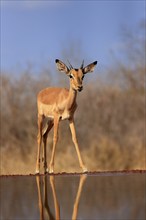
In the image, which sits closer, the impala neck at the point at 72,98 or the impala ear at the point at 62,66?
the impala neck at the point at 72,98

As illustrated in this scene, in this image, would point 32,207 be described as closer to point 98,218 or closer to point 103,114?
point 98,218

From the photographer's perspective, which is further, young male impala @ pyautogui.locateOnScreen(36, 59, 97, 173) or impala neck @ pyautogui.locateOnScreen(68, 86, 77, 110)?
impala neck @ pyautogui.locateOnScreen(68, 86, 77, 110)

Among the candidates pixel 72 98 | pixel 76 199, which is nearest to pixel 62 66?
pixel 72 98

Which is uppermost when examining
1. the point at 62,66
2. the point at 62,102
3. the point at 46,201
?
the point at 62,66

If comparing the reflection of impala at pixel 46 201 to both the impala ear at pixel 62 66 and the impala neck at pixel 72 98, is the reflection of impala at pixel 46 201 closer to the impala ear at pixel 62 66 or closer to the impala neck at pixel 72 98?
Result: the impala neck at pixel 72 98

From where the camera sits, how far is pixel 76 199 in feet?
29.5

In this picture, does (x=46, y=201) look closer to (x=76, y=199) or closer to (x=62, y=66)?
(x=76, y=199)

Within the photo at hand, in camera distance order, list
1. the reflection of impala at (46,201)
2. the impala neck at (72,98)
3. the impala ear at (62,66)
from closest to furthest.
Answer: the reflection of impala at (46,201) → the impala neck at (72,98) → the impala ear at (62,66)

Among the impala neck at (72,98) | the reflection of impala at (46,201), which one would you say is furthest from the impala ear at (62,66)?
the reflection of impala at (46,201)

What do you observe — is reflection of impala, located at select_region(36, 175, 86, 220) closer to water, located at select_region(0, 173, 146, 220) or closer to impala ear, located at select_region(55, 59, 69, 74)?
water, located at select_region(0, 173, 146, 220)

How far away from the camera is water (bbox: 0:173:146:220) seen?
765 centimetres

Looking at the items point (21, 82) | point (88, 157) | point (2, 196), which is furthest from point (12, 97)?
point (2, 196)

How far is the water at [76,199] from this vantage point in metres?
7.65

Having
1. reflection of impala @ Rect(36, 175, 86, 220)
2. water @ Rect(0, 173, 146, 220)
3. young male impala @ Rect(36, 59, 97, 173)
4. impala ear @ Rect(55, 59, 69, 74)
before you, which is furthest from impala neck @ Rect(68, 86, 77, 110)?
reflection of impala @ Rect(36, 175, 86, 220)
